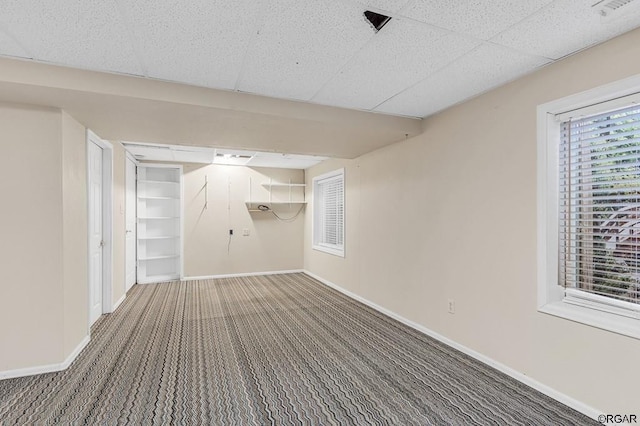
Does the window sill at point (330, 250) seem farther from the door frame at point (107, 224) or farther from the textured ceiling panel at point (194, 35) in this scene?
the textured ceiling panel at point (194, 35)

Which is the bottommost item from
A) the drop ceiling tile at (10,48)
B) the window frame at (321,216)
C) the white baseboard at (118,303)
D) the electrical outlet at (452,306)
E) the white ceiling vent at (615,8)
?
the white baseboard at (118,303)

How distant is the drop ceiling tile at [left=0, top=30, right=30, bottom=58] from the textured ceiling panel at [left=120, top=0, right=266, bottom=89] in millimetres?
687

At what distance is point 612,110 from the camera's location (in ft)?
6.14

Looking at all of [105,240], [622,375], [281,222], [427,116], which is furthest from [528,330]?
[281,222]

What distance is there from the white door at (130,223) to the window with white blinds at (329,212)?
325 centimetres

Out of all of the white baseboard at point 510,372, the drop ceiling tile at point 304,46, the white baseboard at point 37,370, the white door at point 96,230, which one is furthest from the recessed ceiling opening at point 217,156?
the white baseboard at point 37,370

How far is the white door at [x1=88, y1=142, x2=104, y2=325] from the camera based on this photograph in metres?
3.47

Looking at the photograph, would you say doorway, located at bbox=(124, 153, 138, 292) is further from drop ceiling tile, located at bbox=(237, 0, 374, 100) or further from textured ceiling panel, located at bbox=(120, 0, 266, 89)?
drop ceiling tile, located at bbox=(237, 0, 374, 100)

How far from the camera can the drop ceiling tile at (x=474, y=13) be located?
150 cm

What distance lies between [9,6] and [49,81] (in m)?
0.66

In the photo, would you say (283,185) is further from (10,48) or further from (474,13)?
(474,13)

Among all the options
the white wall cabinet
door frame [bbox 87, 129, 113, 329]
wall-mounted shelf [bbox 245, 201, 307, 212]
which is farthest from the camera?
wall-mounted shelf [bbox 245, 201, 307, 212]

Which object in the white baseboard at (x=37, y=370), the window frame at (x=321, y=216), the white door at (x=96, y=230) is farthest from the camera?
the window frame at (x=321, y=216)

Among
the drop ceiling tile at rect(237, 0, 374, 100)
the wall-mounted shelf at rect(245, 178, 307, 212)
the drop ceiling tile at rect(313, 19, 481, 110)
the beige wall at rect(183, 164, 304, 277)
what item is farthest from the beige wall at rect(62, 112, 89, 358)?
the wall-mounted shelf at rect(245, 178, 307, 212)
